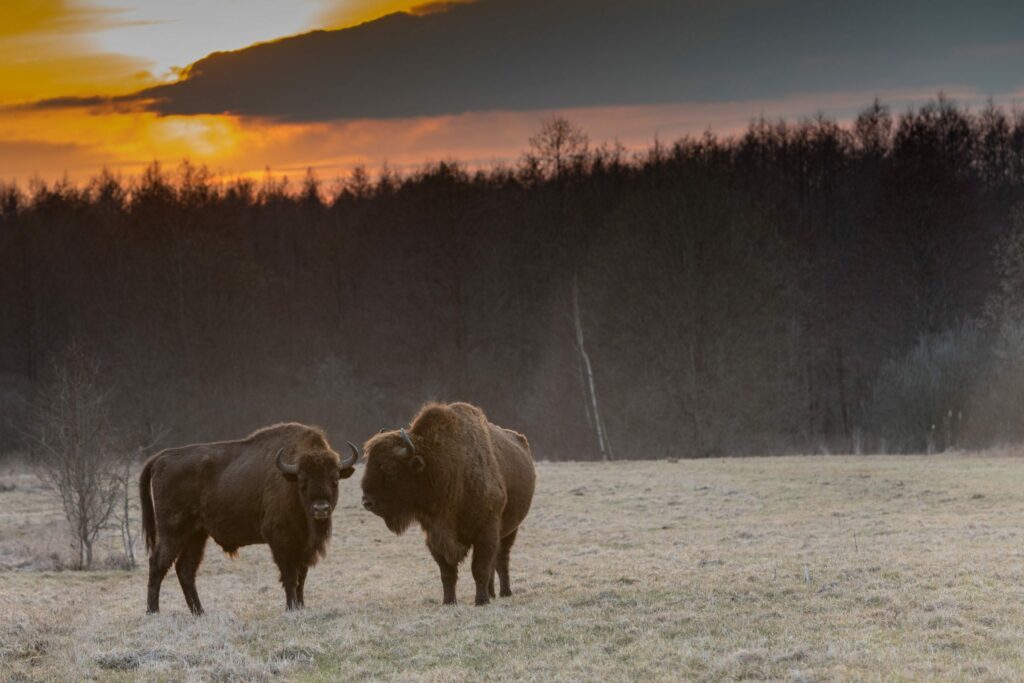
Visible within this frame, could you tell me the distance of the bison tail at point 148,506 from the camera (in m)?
16.6

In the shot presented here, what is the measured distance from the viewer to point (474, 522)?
50.2ft

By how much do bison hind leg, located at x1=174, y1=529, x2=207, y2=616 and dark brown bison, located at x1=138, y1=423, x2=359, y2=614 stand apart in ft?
0.05

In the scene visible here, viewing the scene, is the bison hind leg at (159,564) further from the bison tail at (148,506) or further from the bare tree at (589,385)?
the bare tree at (589,385)

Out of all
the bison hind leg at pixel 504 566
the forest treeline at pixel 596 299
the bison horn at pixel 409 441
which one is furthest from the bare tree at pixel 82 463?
the forest treeline at pixel 596 299

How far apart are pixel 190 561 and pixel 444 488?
13.4 ft

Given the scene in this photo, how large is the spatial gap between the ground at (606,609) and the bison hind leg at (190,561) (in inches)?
15.4

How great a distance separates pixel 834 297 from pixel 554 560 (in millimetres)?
51127

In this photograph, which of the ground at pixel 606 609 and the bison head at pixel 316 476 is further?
the bison head at pixel 316 476

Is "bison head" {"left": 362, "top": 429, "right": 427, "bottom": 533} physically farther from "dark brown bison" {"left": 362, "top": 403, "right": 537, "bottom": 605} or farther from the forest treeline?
the forest treeline

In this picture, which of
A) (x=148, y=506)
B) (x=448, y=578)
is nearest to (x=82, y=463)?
(x=148, y=506)

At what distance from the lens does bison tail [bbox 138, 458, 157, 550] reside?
16.6 metres

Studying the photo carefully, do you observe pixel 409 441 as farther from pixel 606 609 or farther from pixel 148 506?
pixel 148 506

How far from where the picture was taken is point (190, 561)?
16.5 metres

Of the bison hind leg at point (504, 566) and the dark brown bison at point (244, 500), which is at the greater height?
the dark brown bison at point (244, 500)
